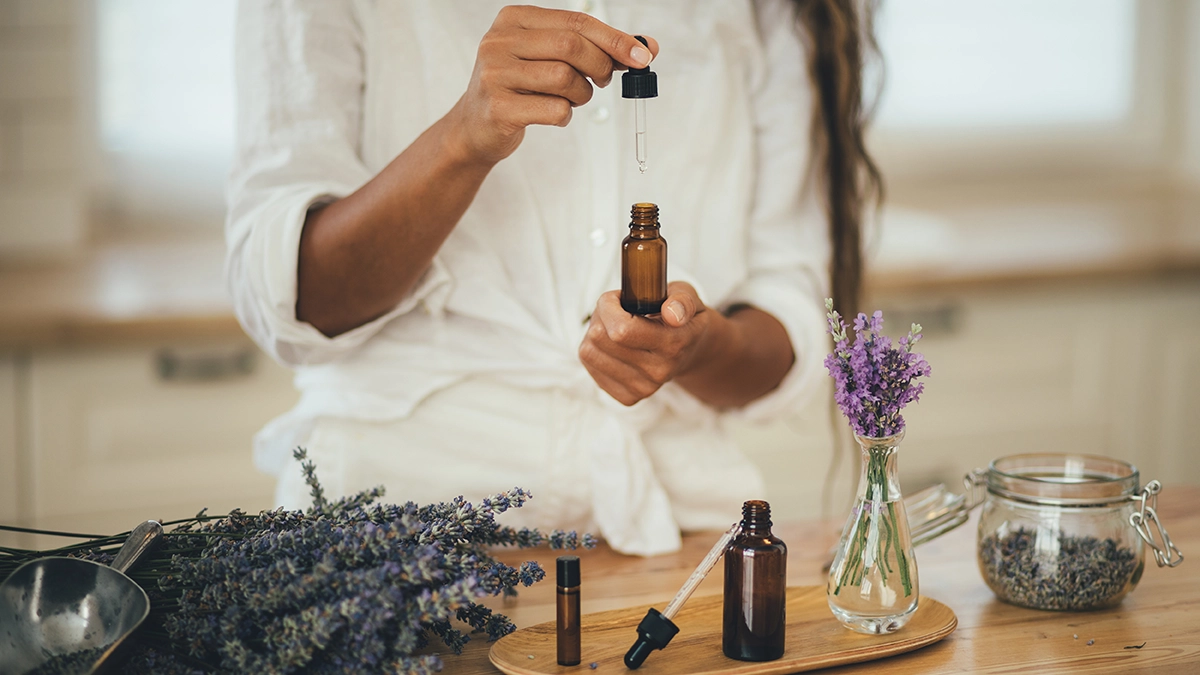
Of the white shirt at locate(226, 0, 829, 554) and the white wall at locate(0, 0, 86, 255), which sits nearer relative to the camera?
the white shirt at locate(226, 0, 829, 554)

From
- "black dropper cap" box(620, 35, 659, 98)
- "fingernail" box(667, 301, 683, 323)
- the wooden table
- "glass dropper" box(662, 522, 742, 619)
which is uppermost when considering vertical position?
"black dropper cap" box(620, 35, 659, 98)

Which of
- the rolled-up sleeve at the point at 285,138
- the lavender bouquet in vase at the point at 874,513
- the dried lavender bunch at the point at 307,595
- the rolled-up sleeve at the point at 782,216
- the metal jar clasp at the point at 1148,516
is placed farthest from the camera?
the rolled-up sleeve at the point at 782,216

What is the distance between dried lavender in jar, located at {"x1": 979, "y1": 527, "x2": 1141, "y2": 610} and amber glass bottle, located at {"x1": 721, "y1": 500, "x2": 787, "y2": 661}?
0.78 feet

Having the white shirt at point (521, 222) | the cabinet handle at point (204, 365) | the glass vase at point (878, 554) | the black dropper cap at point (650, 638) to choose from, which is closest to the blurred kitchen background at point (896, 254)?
the cabinet handle at point (204, 365)

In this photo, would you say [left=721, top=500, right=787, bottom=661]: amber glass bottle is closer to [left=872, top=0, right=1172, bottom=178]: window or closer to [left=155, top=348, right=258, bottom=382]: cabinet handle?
[left=155, top=348, right=258, bottom=382]: cabinet handle

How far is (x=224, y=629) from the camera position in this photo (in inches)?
26.5

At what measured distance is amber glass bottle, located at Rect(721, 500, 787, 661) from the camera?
756mm

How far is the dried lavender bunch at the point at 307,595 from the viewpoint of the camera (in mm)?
661

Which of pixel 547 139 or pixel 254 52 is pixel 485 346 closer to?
pixel 547 139

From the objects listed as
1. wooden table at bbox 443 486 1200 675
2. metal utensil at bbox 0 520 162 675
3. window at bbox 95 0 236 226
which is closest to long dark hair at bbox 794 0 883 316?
wooden table at bbox 443 486 1200 675

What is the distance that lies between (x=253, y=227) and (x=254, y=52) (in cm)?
17

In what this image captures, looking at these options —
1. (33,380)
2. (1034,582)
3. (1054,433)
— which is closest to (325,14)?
(1034,582)

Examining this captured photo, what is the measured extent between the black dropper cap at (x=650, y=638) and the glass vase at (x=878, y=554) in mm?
146

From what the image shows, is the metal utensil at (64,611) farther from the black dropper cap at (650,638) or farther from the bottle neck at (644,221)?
the bottle neck at (644,221)
